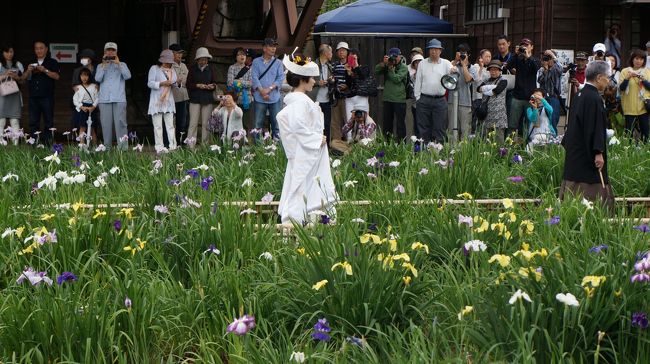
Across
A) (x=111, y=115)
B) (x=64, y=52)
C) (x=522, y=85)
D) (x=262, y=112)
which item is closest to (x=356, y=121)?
(x=262, y=112)

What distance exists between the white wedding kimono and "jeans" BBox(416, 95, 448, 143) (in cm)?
641

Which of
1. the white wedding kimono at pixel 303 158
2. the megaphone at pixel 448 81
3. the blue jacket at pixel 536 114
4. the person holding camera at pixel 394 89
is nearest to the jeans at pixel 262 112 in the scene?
the person holding camera at pixel 394 89

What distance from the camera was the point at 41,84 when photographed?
50.3 ft

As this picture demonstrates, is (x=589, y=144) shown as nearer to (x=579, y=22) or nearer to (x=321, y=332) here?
(x=321, y=332)

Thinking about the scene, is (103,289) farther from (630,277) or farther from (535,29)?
(535,29)

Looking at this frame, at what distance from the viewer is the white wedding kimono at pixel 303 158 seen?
327 inches

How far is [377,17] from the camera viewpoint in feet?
68.8

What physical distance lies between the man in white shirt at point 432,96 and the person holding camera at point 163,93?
3.29 meters

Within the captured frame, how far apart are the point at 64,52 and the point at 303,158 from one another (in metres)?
11.3

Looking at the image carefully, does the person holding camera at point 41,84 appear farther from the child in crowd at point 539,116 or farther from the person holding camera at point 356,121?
the child in crowd at point 539,116

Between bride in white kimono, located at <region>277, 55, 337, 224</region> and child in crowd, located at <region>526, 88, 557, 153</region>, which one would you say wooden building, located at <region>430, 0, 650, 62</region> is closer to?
child in crowd, located at <region>526, 88, 557, 153</region>

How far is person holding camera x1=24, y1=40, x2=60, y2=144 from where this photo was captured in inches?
597

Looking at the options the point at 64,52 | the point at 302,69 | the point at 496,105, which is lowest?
the point at 496,105

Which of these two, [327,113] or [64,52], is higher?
[64,52]
